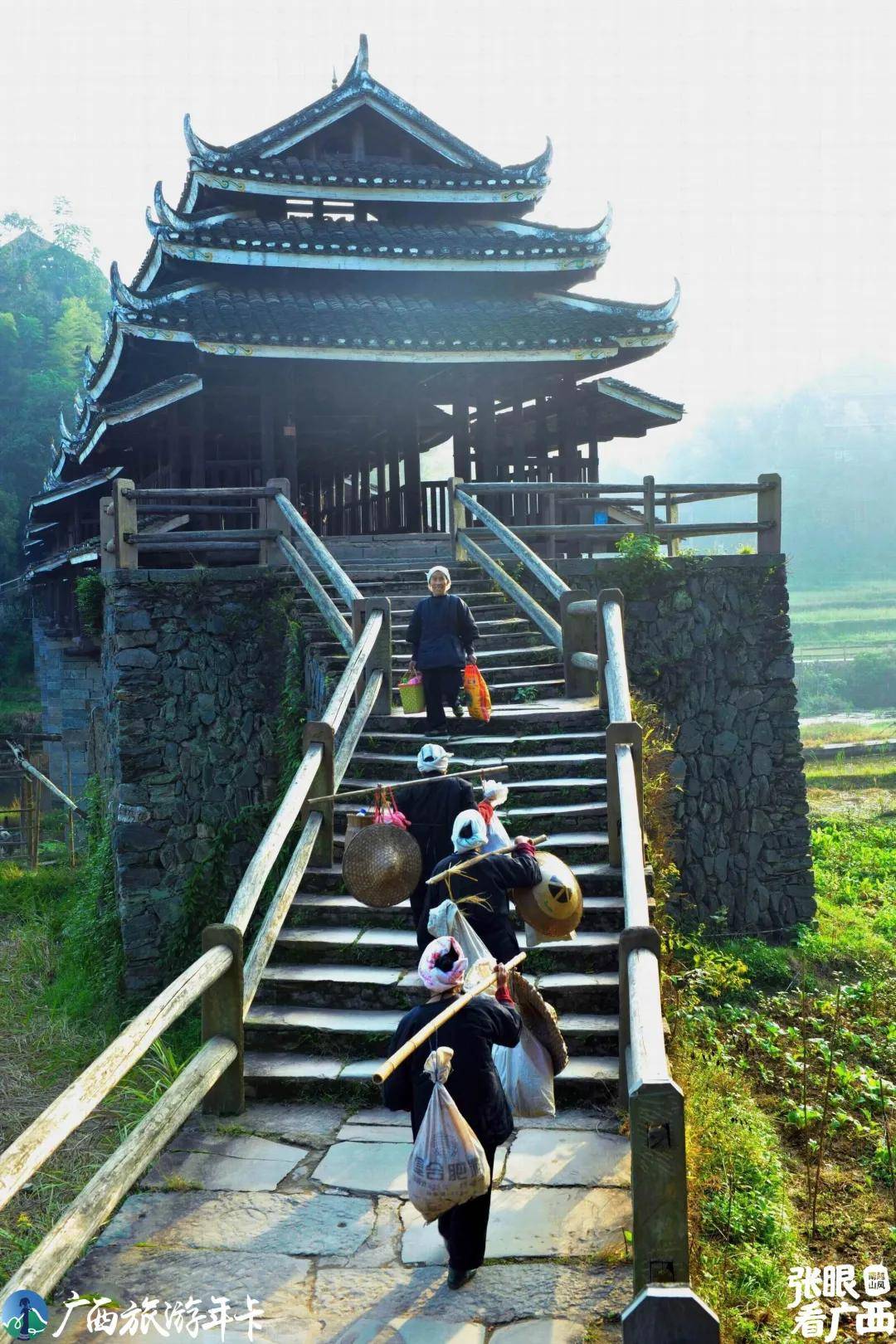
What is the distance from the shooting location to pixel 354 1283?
4711 millimetres

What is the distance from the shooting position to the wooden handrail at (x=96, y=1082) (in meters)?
4.19

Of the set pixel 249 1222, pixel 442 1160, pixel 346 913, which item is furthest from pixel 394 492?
pixel 442 1160

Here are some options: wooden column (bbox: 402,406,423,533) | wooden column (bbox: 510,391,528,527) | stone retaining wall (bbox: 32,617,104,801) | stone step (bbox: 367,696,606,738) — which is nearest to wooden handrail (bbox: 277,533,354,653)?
stone step (bbox: 367,696,606,738)

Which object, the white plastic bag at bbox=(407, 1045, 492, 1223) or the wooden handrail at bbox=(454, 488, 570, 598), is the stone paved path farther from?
the wooden handrail at bbox=(454, 488, 570, 598)

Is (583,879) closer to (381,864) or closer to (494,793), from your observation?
(381,864)

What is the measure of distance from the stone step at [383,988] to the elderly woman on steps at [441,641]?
112 inches

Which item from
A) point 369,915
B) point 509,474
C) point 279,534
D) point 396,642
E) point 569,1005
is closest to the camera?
point 569,1005

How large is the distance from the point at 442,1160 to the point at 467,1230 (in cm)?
51

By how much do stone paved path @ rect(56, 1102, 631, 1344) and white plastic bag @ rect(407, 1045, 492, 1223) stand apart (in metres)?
0.47

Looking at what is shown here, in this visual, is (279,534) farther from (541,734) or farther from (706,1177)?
(706,1177)

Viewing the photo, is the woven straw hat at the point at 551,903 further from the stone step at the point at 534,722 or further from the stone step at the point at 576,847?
the stone step at the point at 534,722

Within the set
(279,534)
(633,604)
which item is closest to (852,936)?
(633,604)

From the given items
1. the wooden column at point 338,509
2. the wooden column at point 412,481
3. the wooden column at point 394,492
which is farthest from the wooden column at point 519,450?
the wooden column at point 338,509

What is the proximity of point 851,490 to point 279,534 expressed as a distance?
11026 centimetres
